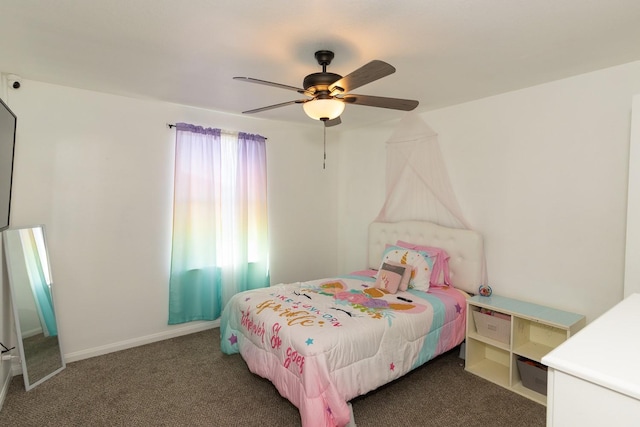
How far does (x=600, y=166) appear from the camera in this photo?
98.4 inches

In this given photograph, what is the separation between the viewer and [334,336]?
6.97ft

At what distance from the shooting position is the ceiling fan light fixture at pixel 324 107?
211cm

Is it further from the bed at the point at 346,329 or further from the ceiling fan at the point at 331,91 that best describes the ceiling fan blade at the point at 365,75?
the bed at the point at 346,329

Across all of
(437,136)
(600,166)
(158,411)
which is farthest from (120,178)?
(600,166)

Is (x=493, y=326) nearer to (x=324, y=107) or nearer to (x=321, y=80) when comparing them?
(x=324, y=107)

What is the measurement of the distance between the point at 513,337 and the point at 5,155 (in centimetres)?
390

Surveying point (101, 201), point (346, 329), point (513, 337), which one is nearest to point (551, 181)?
point (513, 337)

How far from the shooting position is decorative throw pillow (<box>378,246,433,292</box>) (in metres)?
3.15

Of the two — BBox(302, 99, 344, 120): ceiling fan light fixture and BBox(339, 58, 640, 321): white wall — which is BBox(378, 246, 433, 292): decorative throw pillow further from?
BBox(302, 99, 344, 120): ceiling fan light fixture

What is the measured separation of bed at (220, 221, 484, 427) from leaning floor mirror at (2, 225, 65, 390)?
1.43 metres

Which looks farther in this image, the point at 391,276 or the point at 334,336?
the point at 391,276

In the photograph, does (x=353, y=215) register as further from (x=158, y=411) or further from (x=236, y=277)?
(x=158, y=411)

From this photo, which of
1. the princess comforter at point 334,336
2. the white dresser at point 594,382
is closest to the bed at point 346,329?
the princess comforter at point 334,336

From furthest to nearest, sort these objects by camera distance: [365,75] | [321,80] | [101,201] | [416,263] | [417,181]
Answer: [417,181]
[416,263]
[101,201]
[321,80]
[365,75]
